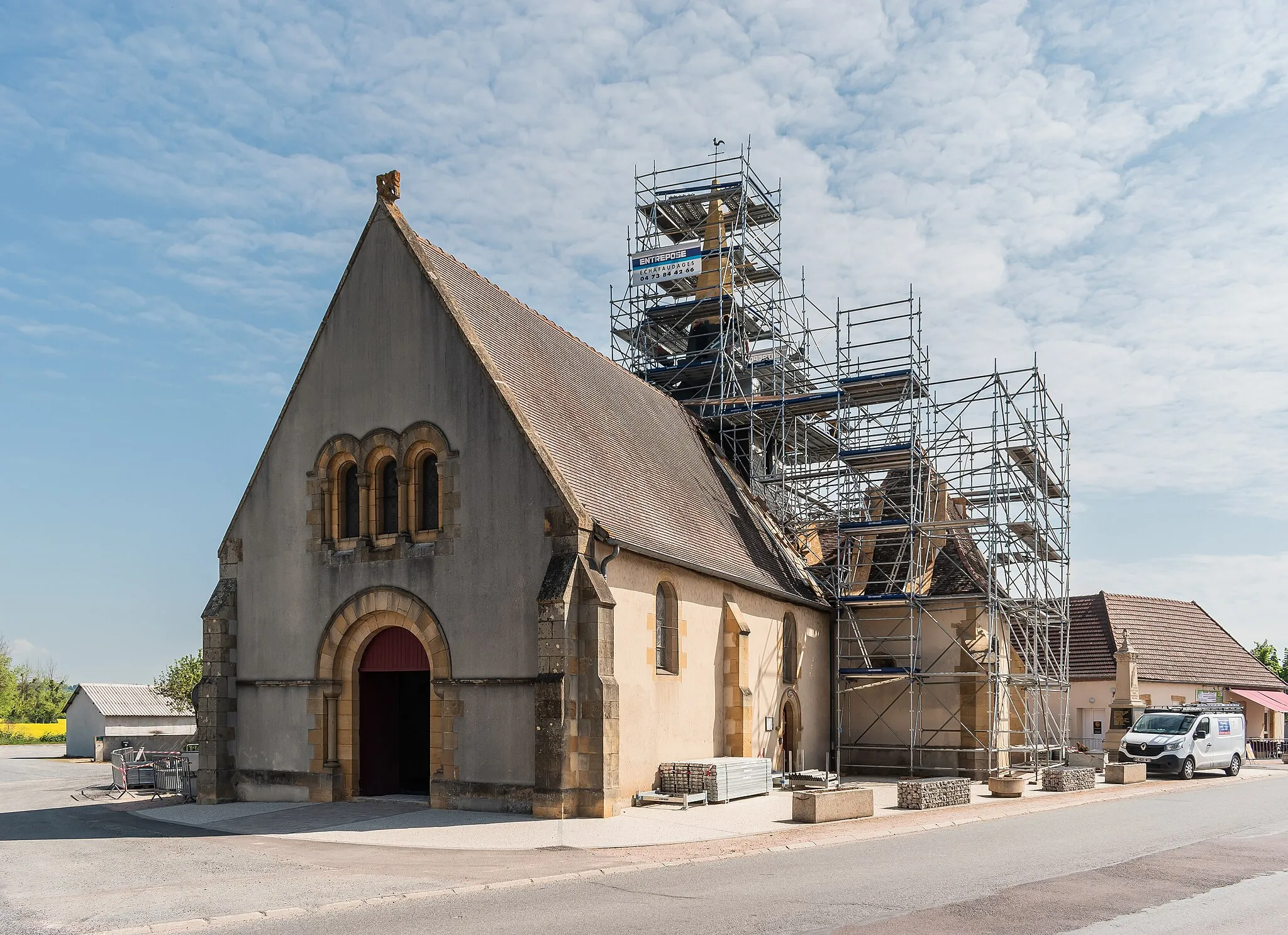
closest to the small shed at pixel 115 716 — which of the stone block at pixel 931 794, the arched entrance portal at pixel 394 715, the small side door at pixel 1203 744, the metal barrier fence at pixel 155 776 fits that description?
the metal barrier fence at pixel 155 776

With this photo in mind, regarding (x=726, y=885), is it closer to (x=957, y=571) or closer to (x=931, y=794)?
(x=931, y=794)

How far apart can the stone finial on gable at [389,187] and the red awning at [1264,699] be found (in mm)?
38107

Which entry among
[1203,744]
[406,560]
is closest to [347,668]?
[406,560]

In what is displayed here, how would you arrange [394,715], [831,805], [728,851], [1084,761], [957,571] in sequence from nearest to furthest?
[728,851] < [831,805] < [394,715] < [957,571] < [1084,761]

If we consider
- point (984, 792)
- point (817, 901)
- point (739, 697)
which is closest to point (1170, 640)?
point (984, 792)

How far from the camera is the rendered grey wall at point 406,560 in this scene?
19000mm

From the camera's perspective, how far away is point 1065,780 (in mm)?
24266

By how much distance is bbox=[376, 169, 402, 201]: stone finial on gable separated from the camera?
22219mm

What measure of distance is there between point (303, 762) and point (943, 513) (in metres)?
19.4

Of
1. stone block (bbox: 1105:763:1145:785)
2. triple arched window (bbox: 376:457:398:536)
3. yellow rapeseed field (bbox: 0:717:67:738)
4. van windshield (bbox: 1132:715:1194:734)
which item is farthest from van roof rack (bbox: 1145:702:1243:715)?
yellow rapeseed field (bbox: 0:717:67:738)

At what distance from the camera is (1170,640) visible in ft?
146

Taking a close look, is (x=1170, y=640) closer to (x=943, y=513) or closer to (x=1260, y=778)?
(x=1260, y=778)

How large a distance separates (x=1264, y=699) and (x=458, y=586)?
3768 cm

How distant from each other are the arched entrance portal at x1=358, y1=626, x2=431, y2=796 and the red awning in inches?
1372
